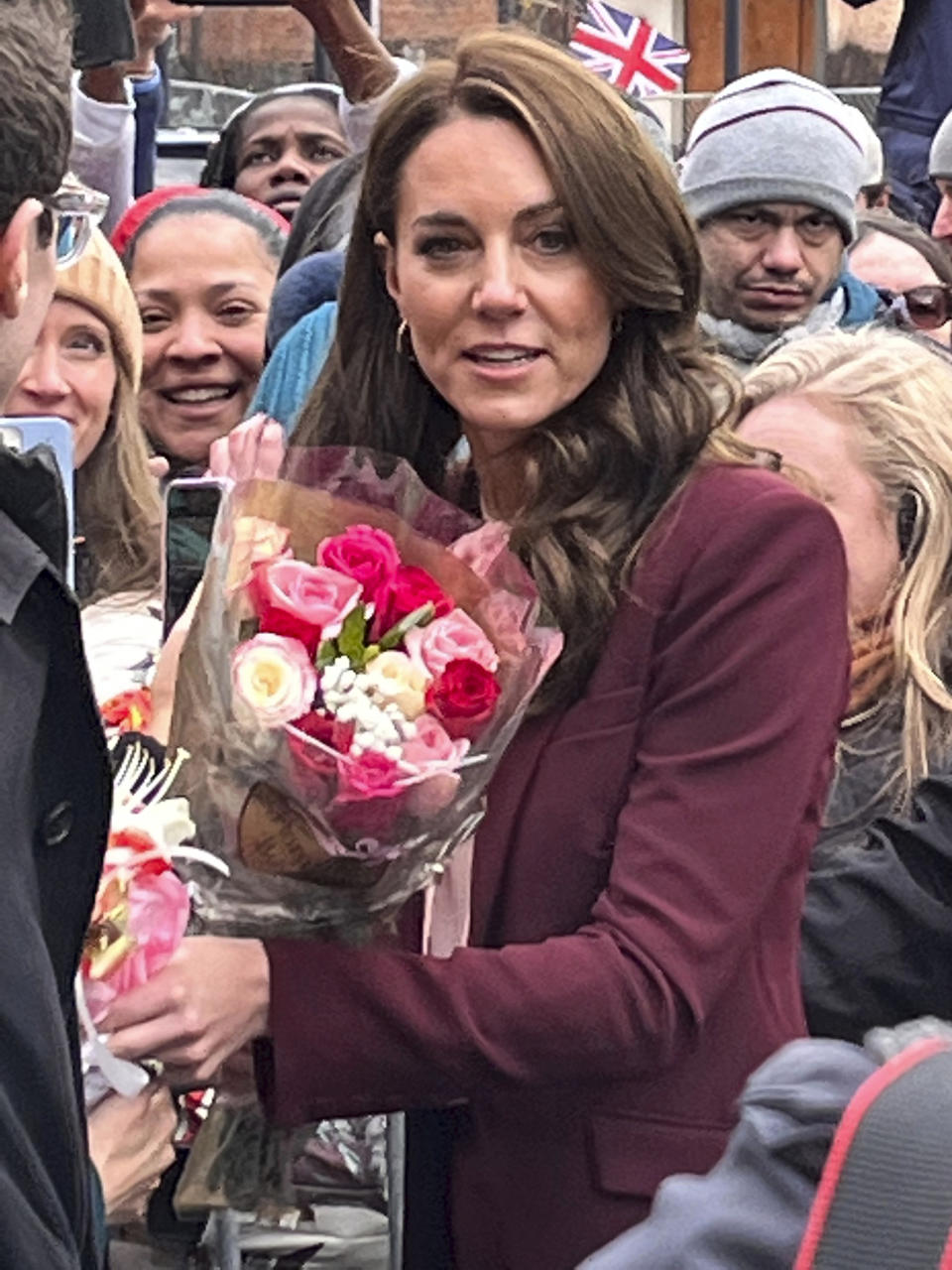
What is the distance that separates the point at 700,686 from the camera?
2.48 meters

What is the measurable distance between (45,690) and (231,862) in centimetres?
58

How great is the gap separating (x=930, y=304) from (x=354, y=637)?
3580 mm

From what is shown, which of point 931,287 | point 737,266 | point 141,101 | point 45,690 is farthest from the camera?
point 141,101

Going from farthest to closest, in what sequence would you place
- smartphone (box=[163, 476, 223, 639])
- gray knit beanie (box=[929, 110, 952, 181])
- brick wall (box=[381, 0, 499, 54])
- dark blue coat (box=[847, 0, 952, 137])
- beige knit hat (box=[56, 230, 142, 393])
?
brick wall (box=[381, 0, 499, 54]) < dark blue coat (box=[847, 0, 952, 137]) < gray knit beanie (box=[929, 110, 952, 181]) < beige knit hat (box=[56, 230, 142, 393]) < smartphone (box=[163, 476, 223, 639])

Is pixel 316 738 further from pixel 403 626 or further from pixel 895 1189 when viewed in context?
pixel 895 1189

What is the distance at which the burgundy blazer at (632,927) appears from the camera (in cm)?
244

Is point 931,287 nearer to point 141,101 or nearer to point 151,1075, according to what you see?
point 141,101

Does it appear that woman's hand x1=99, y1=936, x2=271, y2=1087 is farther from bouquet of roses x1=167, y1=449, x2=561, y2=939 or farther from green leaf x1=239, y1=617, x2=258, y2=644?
green leaf x1=239, y1=617, x2=258, y2=644

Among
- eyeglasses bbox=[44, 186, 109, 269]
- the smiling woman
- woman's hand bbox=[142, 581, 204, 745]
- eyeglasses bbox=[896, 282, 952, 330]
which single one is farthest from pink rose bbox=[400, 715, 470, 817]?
eyeglasses bbox=[896, 282, 952, 330]

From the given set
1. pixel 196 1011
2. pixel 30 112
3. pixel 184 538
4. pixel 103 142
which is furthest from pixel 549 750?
pixel 103 142

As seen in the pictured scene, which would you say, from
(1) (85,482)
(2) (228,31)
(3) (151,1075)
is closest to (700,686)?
(3) (151,1075)

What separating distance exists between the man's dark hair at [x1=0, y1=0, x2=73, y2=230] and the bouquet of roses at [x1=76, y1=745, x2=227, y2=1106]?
1.98ft

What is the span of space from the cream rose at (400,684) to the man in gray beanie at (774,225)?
8.36 ft

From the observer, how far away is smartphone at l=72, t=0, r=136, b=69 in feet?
16.1
